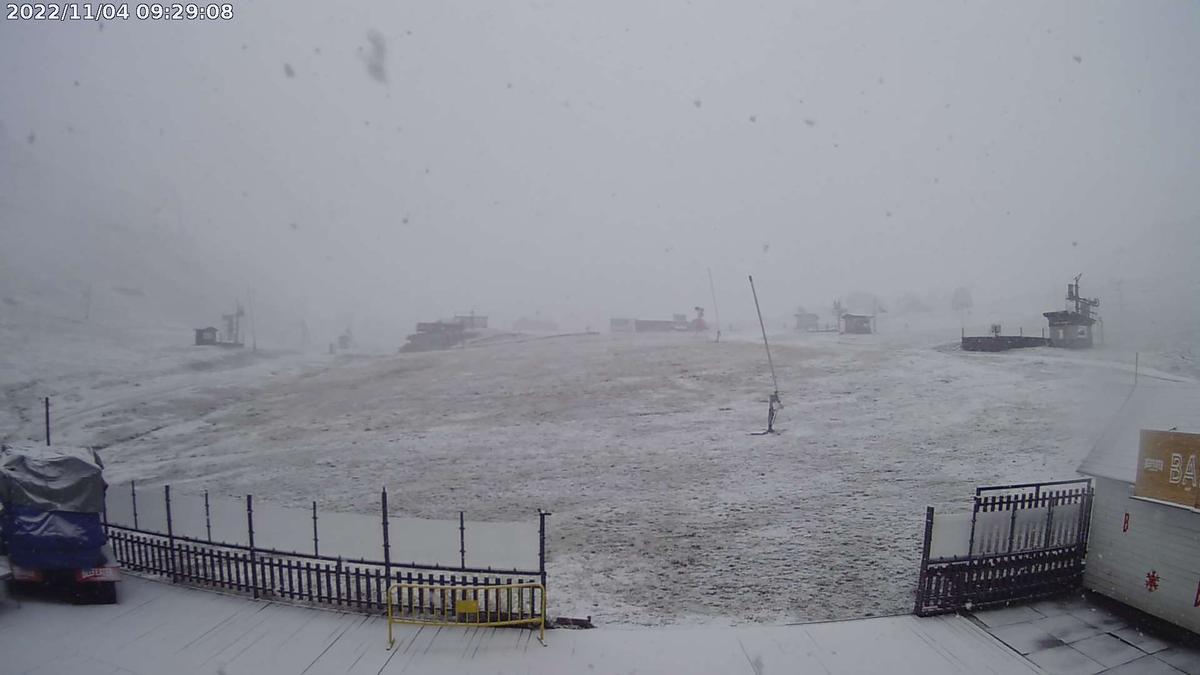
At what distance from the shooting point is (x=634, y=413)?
23.3 metres

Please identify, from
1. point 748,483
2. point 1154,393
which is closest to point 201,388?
point 748,483

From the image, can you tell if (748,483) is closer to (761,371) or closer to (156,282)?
(761,371)

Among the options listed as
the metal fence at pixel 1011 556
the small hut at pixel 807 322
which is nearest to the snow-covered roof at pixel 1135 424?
the metal fence at pixel 1011 556

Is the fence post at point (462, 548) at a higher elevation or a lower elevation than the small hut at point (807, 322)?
lower

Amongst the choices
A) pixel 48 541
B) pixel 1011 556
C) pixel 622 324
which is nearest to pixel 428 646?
pixel 48 541

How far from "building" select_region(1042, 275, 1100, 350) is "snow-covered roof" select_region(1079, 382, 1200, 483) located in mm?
13337

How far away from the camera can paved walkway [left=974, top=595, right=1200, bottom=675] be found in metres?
6.92

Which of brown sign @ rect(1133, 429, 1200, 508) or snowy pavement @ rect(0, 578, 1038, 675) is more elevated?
brown sign @ rect(1133, 429, 1200, 508)

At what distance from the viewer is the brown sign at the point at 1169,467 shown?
7293 mm

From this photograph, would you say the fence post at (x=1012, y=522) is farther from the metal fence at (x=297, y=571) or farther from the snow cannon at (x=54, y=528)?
the snow cannon at (x=54, y=528)

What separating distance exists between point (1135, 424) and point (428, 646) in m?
12.5

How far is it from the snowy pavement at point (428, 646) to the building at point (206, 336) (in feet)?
120

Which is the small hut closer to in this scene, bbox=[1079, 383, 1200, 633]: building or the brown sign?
bbox=[1079, 383, 1200, 633]: building

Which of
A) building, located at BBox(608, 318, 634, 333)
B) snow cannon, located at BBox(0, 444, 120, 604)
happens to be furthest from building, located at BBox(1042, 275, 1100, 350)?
building, located at BBox(608, 318, 634, 333)
